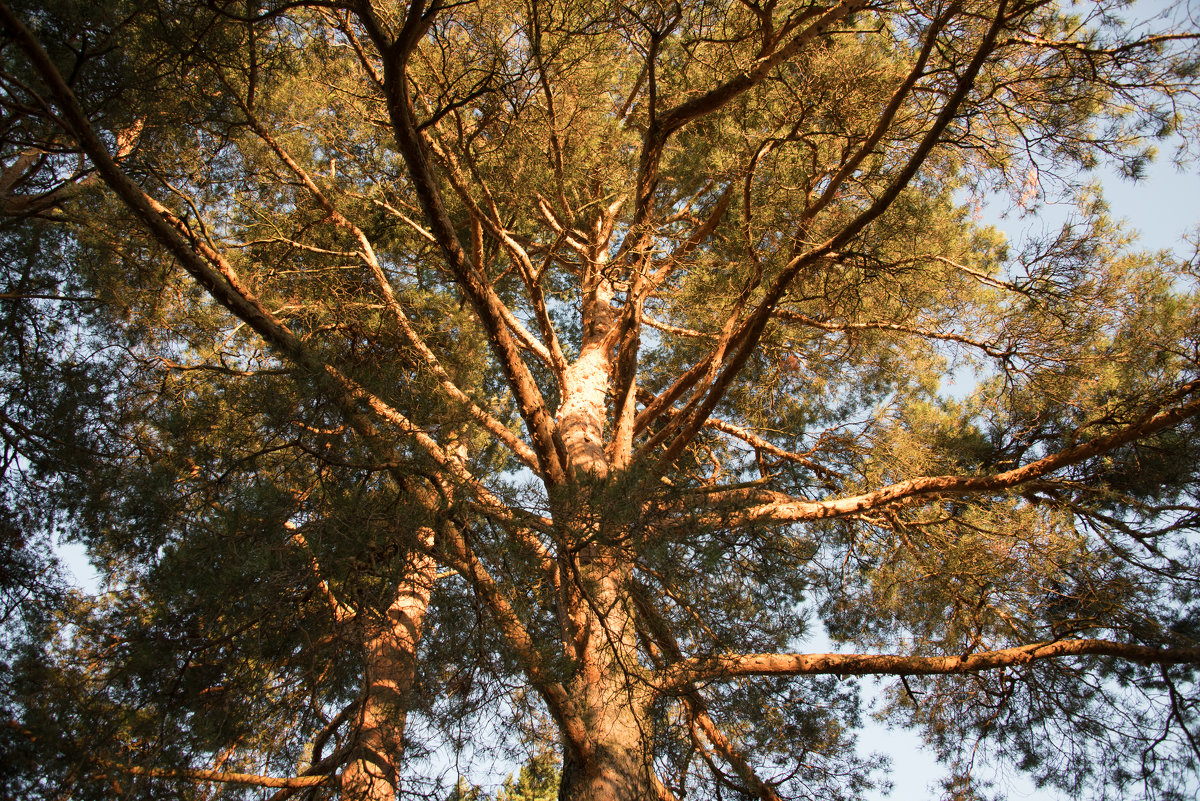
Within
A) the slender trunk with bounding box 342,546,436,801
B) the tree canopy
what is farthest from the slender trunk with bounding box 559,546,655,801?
the slender trunk with bounding box 342,546,436,801

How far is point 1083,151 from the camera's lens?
3.81 metres

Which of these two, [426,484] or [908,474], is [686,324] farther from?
[426,484]

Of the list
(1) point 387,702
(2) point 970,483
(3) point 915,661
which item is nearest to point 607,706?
(1) point 387,702

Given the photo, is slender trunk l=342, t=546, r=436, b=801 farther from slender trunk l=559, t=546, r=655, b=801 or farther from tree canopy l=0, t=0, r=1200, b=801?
slender trunk l=559, t=546, r=655, b=801

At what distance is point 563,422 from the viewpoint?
171 inches

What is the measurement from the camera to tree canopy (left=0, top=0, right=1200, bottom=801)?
2611 millimetres

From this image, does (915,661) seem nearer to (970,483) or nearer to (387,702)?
(970,483)

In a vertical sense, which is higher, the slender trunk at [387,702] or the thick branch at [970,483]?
the thick branch at [970,483]

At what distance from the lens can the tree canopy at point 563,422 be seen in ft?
8.57

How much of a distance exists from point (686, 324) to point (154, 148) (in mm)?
3889

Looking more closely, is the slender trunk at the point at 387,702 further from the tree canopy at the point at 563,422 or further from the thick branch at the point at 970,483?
the thick branch at the point at 970,483

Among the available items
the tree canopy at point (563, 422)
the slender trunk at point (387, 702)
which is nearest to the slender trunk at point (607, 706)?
the tree canopy at point (563, 422)

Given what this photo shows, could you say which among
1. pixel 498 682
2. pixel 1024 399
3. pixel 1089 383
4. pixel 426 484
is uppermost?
pixel 1024 399

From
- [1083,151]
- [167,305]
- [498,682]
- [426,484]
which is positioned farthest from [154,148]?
[1083,151]
